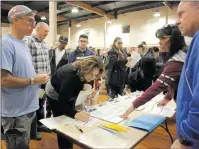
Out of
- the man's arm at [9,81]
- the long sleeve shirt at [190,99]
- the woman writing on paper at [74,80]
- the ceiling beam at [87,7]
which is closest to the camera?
the long sleeve shirt at [190,99]

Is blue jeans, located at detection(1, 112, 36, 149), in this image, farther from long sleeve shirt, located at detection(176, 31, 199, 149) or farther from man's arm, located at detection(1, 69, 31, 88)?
long sleeve shirt, located at detection(176, 31, 199, 149)

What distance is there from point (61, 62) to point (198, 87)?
264 cm

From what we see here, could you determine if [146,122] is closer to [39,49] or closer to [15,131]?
[15,131]

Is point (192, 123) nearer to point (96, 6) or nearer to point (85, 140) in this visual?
point (85, 140)

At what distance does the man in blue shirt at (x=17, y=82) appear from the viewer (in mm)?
1203

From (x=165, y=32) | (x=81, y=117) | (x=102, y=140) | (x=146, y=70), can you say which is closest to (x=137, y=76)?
(x=146, y=70)

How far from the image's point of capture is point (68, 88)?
50.1 inches

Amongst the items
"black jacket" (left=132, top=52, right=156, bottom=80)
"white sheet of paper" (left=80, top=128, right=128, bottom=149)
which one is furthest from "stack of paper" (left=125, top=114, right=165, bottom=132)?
"black jacket" (left=132, top=52, right=156, bottom=80)

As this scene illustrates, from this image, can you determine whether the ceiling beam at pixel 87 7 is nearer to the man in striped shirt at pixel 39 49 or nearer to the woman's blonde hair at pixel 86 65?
the man in striped shirt at pixel 39 49

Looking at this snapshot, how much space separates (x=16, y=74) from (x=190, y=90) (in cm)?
108

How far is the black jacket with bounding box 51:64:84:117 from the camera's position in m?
1.28

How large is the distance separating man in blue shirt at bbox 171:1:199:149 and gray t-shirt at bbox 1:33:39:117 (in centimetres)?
101

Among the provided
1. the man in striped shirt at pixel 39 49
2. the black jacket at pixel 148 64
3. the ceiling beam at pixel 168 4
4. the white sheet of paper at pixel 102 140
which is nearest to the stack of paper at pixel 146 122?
the white sheet of paper at pixel 102 140

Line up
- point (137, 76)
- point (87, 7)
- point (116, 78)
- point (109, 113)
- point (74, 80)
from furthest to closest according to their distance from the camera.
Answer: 1. point (87, 7)
2. point (137, 76)
3. point (116, 78)
4. point (109, 113)
5. point (74, 80)
